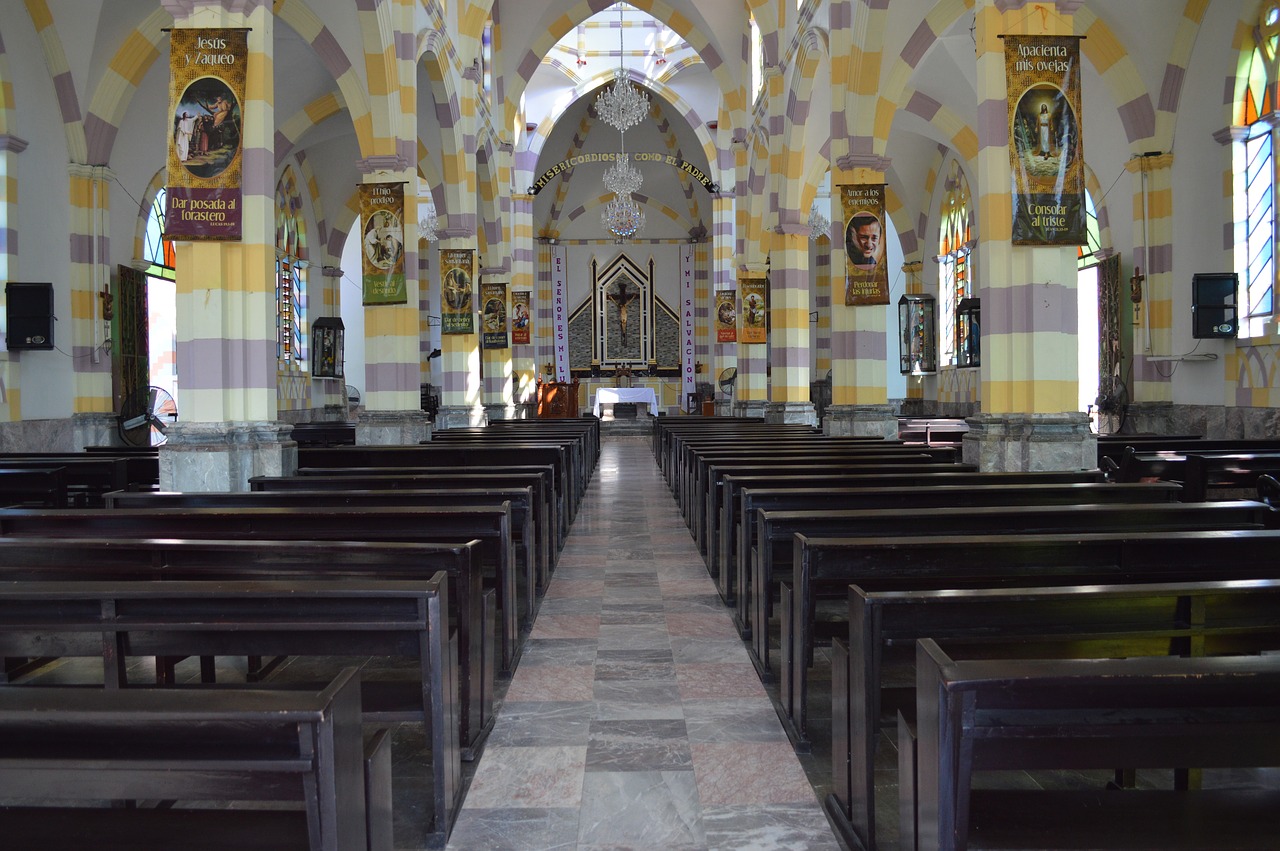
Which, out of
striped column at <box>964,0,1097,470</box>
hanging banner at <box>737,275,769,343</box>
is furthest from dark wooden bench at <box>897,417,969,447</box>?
striped column at <box>964,0,1097,470</box>

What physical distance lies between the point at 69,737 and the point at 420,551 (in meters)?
1.86

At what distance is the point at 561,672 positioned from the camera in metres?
4.57

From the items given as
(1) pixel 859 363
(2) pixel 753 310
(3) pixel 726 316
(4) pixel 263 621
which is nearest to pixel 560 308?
(3) pixel 726 316

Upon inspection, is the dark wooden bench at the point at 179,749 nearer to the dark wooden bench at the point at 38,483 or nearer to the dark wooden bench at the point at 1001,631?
the dark wooden bench at the point at 1001,631

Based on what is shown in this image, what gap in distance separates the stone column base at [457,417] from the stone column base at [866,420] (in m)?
6.46

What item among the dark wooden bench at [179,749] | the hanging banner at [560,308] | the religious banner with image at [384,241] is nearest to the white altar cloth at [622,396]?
the hanging banner at [560,308]

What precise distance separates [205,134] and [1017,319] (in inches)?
262

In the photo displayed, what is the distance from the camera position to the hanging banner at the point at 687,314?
35.1 meters

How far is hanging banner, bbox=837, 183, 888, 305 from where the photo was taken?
39.0 feet

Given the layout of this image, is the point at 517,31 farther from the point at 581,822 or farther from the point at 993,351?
the point at 581,822

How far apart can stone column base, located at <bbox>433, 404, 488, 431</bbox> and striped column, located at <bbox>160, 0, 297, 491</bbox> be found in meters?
8.31

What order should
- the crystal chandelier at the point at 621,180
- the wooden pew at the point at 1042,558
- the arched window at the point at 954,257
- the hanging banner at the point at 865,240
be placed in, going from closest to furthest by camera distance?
the wooden pew at the point at 1042,558, the hanging banner at the point at 865,240, the arched window at the point at 954,257, the crystal chandelier at the point at 621,180

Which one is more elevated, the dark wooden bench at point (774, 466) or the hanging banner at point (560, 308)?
the hanging banner at point (560, 308)

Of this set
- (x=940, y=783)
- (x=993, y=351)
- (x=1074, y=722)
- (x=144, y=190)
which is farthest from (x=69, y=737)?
(x=144, y=190)
